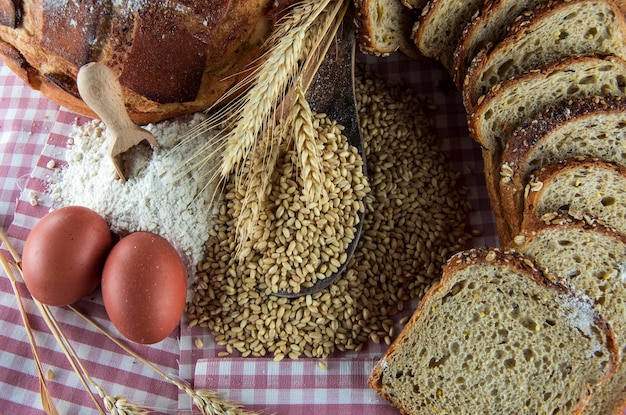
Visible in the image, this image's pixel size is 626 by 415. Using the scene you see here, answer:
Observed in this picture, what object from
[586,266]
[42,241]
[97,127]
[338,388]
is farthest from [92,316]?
[586,266]

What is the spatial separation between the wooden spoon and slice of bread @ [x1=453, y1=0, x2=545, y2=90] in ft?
1.30

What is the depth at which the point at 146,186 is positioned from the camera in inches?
83.3

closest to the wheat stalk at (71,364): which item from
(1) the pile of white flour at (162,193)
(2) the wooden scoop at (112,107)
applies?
(1) the pile of white flour at (162,193)

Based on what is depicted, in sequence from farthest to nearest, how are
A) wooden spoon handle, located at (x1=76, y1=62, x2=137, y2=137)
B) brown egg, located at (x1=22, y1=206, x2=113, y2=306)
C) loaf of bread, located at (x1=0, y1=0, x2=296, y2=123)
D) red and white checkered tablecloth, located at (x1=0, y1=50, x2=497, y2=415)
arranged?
red and white checkered tablecloth, located at (x1=0, y1=50, x2=497, y2=415) < brown egg, located at (x1=22, y1=206, x2=113, y2=306) < loaf of bread, located at (x1=0, y1=0, x2=296, y2=123) < wooden spoon handle, located at (x1=76, y1=62, x2=137, y2=137)

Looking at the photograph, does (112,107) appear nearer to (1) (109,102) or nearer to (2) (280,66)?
(1) (109,102)

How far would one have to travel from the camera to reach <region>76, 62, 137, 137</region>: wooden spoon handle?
1.73 m

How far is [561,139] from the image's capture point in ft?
6.20

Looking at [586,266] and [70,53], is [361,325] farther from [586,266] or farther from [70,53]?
[70,53]

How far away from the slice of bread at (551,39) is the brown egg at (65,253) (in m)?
1.39

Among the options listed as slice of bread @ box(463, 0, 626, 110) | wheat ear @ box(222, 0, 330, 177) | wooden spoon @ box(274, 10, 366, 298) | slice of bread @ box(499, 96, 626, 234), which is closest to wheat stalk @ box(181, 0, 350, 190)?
wheat ear @ box(222, 0, 330, 177)

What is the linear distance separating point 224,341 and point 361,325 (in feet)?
1.69

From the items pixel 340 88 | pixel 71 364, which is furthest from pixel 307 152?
pixel 71 364

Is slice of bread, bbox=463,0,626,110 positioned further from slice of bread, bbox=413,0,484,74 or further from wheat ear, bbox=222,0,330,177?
wheat ear, bbox=222,0,330,177

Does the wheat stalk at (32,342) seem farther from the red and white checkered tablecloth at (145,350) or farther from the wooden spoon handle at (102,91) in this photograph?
the wooden spoon handle at (102,91)
